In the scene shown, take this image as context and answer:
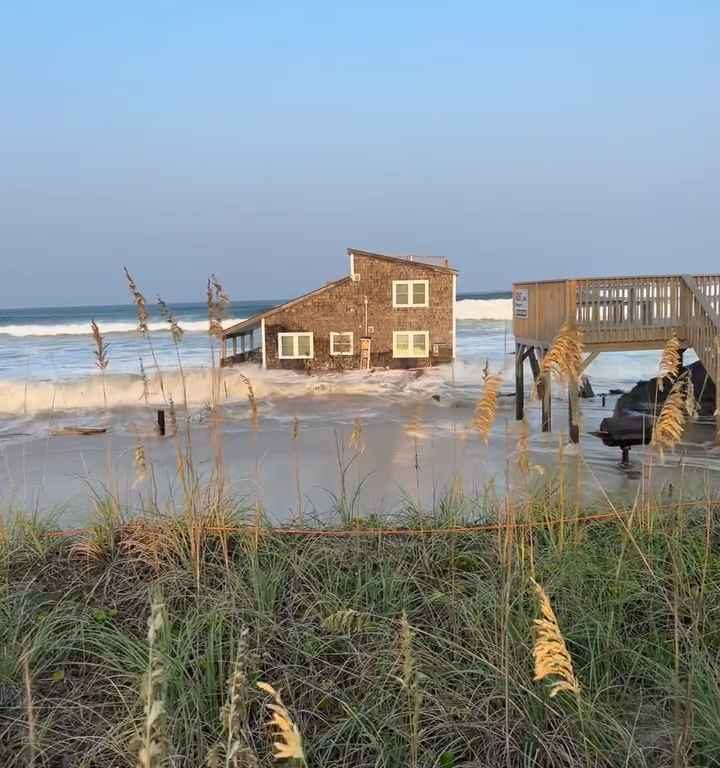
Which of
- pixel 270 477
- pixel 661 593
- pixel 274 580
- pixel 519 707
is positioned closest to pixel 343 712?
pixel 519 707

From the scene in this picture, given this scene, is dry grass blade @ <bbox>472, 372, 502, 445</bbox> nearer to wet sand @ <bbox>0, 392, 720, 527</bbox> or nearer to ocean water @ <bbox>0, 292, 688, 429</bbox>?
wet sand @ <bbox>0, 392, 720, 527</bbox>

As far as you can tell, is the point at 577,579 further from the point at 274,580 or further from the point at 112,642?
the point at 112,642

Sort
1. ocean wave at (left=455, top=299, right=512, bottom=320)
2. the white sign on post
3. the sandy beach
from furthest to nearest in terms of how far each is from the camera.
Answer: ocean wave at (left=455, top=299, right=512, bottom=320)
the white sign on post
the sandy beach

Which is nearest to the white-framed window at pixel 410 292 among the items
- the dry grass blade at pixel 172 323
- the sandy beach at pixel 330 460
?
the sandy beach at pixel 330 460

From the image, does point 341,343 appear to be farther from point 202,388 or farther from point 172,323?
point 172,323

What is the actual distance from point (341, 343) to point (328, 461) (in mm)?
17892

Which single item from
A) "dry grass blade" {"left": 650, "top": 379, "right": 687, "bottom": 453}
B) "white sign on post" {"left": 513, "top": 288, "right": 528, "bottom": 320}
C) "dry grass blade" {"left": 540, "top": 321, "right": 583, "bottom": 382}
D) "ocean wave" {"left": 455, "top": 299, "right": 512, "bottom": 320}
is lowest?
"dry grass blade" {"left": 650, "top": 379, "right": 687, "bottom": 453}

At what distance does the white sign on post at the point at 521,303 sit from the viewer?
46.0 feet

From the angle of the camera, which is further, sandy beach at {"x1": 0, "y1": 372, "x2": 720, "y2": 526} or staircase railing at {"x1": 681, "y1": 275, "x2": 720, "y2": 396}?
staircase railing at {"x1": 681, "y1": 275, "x2": 720, "y2": 396}

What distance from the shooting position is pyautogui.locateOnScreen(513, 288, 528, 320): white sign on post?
1402 centimetres

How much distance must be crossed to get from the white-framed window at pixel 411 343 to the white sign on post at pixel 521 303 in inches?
571

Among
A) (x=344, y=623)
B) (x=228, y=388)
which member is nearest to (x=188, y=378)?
(x=228, y=388)

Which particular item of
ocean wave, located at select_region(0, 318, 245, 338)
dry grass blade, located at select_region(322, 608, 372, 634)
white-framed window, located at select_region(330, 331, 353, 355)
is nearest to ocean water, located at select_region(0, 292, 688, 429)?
white-framed window, located at select_region(330, 331, 353, 355)

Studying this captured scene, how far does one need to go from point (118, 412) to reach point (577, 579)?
16.6m
